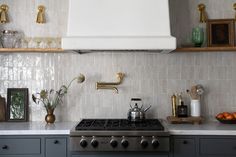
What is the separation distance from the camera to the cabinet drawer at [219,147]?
8.61 ft

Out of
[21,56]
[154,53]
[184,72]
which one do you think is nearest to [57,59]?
[21,56]

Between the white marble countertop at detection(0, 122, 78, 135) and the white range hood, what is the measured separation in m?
0.76

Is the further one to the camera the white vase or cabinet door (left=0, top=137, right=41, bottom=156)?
the white vase

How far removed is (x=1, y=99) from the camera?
3.21 meters

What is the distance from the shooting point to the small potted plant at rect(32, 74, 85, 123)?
305 cm

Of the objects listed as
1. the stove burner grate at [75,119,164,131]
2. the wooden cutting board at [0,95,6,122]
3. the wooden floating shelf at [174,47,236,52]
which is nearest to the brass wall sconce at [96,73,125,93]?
the stove burner grate at [75,119,164,131]

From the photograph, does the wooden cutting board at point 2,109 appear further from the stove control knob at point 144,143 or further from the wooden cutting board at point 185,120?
the wooden cutting board at point 185,120

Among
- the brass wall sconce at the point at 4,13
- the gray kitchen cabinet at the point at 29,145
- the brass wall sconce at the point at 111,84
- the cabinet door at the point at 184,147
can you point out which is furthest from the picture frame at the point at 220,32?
the brass wall sconce at the point at 4,13

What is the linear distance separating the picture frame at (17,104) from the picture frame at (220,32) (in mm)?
2069

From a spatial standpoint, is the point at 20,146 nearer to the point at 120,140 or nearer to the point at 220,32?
the point at 120,140

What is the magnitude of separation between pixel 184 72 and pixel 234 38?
63cm

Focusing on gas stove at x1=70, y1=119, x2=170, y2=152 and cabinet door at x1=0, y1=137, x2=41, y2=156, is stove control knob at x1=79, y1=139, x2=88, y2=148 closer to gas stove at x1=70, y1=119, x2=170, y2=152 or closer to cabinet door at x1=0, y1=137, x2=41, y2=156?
gas stove at x1=70, y1=119, x2=170, y2=152

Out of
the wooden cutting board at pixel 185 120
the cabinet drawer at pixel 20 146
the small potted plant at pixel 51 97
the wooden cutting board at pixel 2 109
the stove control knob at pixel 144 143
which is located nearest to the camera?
the stove control knob at pixel 144 143

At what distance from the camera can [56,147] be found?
2.67m
